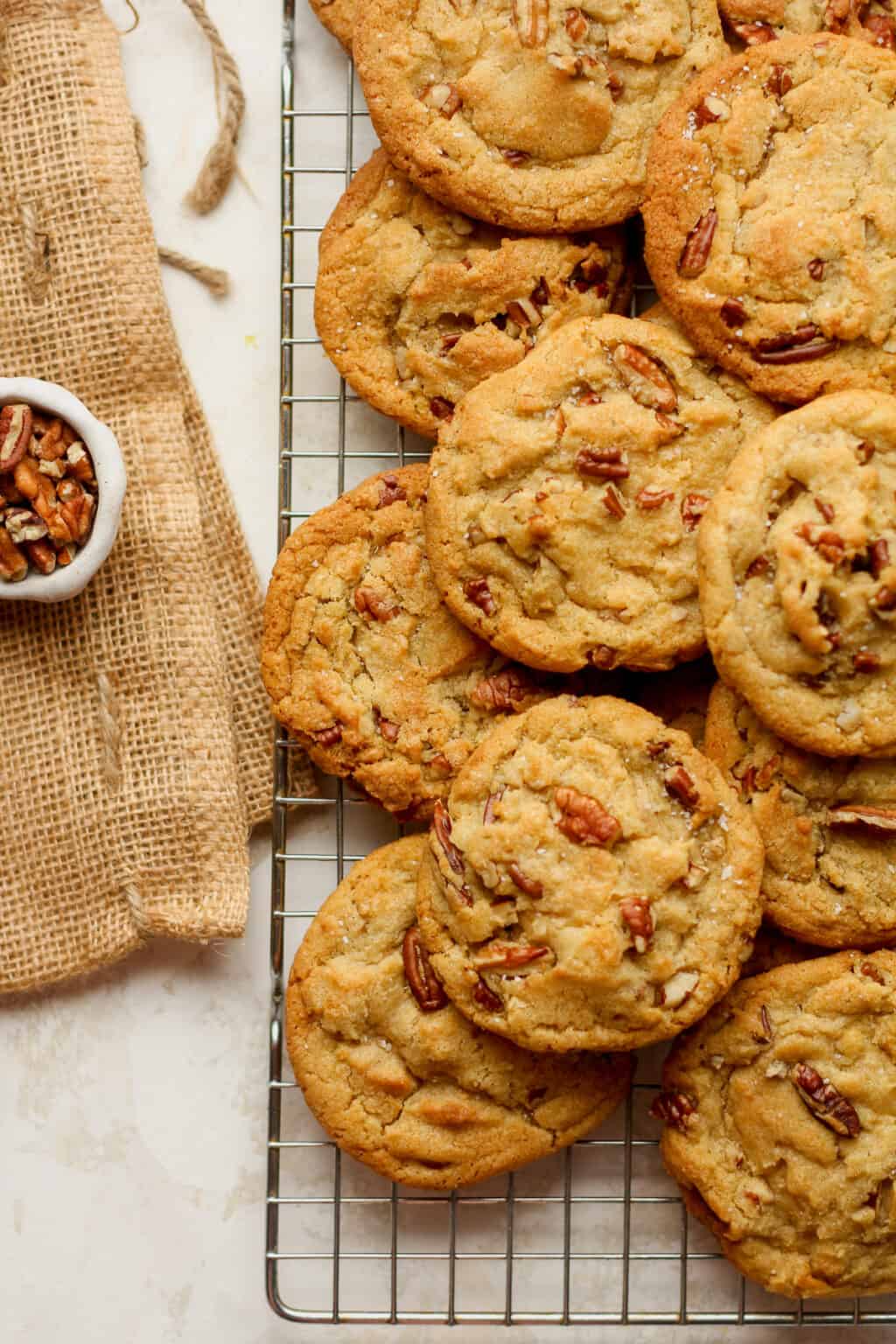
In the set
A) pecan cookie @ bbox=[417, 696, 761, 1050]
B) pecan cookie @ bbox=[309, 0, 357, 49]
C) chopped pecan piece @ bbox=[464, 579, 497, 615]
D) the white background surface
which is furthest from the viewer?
the white background surface

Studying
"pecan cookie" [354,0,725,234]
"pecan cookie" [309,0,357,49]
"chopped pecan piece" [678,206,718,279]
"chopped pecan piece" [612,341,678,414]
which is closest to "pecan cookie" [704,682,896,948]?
"chopped pecan piece" [612,341,678,414]

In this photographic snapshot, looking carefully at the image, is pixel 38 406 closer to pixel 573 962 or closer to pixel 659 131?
pixel 659 131

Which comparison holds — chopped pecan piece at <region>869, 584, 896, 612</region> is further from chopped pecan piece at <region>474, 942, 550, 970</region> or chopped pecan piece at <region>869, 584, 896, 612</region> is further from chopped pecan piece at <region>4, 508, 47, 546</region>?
chopped pecan piece at <region>4, 508, 47, 546</region>

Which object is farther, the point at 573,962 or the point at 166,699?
the point at 166,699

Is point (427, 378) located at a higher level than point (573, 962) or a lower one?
higher

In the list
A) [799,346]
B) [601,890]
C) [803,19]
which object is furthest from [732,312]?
[601,890]

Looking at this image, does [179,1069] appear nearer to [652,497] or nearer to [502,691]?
[502,691]

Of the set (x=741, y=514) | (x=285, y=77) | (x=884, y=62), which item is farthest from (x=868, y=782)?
(x=285, y=77)
